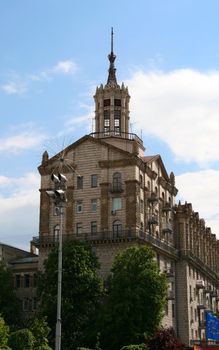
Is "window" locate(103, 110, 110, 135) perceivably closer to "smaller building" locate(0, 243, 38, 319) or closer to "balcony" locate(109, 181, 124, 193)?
"balcony" locate(109, 181, 124, 193)

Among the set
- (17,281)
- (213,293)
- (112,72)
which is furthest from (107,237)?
(213,293)

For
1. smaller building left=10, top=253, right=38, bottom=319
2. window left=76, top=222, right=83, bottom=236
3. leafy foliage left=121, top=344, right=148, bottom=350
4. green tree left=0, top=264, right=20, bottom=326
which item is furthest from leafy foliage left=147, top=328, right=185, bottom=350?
smaller building left=10, top=253, right=38, bottom=319

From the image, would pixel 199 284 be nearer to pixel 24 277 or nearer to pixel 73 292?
pixel 24 277

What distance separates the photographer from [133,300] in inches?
2625

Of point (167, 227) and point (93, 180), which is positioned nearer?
point (93, 180)

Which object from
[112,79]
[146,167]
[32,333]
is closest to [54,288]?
[32,333]

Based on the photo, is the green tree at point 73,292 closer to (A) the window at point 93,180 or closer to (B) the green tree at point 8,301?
(B) the green tree at point 8,301

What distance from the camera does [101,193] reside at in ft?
264

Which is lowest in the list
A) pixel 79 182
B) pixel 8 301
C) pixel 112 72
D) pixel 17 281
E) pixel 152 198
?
pixel 8 301

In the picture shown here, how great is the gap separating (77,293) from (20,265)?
1824cm

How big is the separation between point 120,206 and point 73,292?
48.2ft

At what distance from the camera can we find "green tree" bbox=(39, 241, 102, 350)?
6769cm

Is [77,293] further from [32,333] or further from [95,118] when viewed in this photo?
[95,118]

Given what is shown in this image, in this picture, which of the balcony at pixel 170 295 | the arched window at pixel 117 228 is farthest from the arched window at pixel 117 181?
the balcony at pixel 170 295
